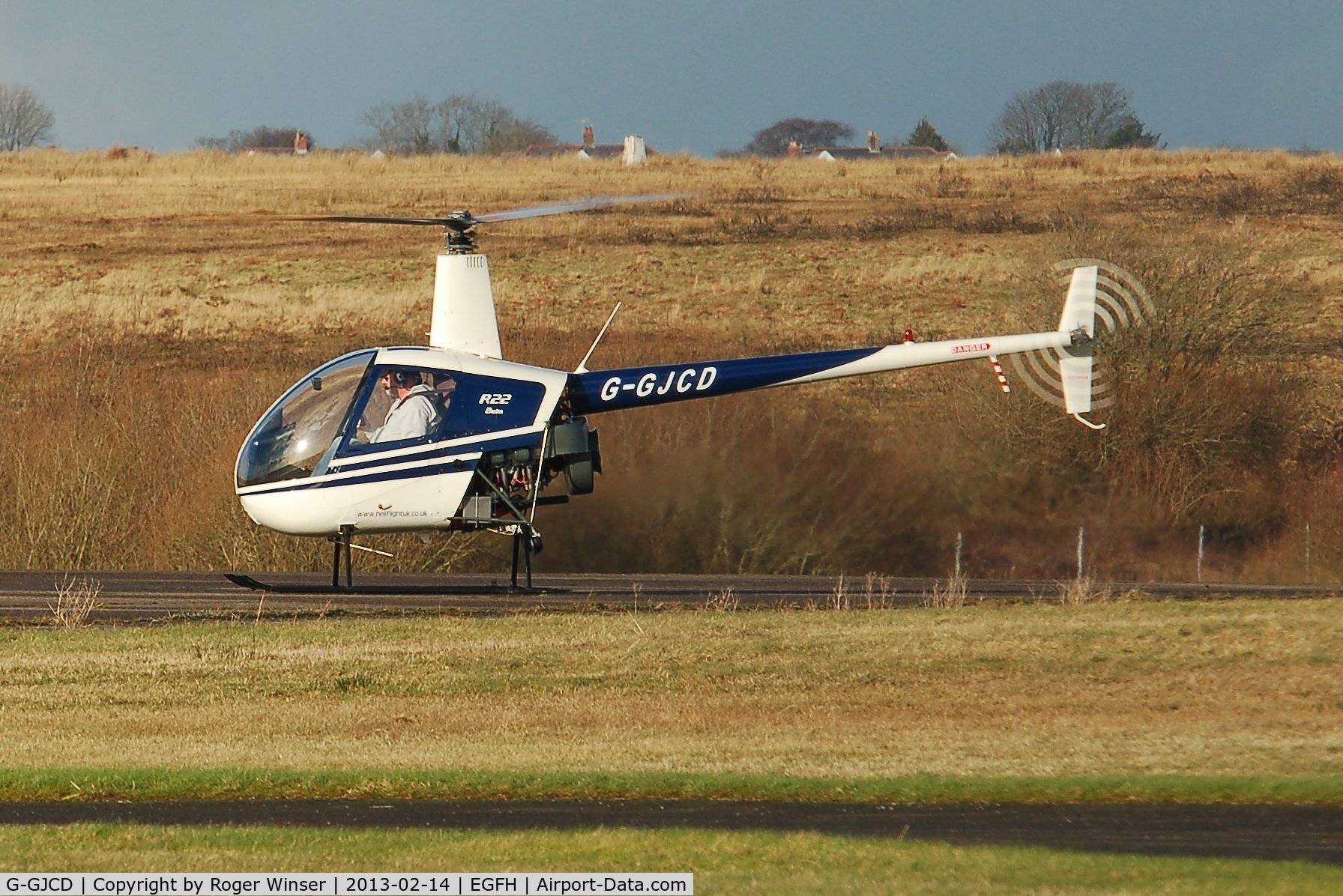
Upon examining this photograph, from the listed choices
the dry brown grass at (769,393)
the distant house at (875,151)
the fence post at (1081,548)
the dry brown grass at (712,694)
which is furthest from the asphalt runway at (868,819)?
the distant house at (875,151)

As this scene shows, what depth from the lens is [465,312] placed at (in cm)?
2034

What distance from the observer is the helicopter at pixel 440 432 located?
20.0 metres

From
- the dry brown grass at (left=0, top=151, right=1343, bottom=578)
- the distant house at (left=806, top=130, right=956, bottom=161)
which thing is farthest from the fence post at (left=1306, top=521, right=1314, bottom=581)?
the distant house at (left=806, top=130, right=956, bottom=161)

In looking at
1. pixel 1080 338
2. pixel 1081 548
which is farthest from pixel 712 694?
pixel 1081 548

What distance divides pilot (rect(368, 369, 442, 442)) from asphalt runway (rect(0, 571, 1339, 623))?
9.25ft

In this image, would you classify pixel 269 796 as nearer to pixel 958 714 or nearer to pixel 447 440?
pixel 958 714

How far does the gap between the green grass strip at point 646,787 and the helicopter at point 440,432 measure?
7.28 meters

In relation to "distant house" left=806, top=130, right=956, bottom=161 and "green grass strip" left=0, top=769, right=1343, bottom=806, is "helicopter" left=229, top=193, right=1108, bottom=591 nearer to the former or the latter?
"green grass strip" left=0, top=769, right=1343, bottom=806

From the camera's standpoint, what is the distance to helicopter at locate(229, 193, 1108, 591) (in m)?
20.0

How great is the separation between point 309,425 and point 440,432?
5.15 feet

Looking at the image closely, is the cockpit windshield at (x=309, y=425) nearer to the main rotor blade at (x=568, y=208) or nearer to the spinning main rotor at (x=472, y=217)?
the spinning main rotor at (x=472, y=217)

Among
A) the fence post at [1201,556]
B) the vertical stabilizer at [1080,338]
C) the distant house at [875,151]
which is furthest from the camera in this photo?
the distant house at [875,151]

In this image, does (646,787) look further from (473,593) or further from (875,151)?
(875,151)
